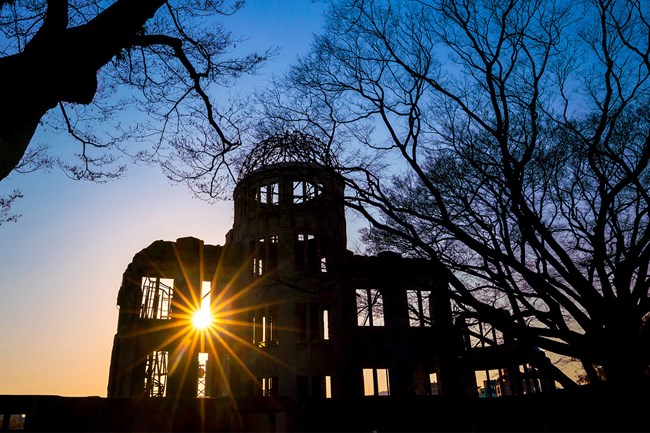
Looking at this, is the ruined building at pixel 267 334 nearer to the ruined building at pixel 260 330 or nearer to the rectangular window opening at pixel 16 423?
the ruined building at pixel 260 330

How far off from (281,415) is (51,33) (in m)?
5.18

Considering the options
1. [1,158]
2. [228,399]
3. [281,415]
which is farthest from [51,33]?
[281,415]

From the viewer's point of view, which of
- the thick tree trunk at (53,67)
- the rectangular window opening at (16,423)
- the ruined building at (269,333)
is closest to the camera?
the thick tree trunk at (53,67)

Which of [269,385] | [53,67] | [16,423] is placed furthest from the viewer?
[16,423]

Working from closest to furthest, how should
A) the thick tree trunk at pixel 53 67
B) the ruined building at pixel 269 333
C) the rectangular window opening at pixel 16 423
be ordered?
the thick tree trunk at pixel 53 67 < the rectangular window opening at pixel 16 423 < the ruined building at pixel 269 333

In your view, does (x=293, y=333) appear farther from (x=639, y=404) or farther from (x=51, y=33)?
(x=51, y=33)

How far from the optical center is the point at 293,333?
71.5 feet

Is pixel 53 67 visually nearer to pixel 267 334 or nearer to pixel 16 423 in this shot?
pixel 267 334

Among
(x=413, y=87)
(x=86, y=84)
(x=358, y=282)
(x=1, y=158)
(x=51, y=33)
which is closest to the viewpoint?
(x=1, y=158)

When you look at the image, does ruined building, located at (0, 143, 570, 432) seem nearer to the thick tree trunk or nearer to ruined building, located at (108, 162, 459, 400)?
ruined building, located at (108, 162, 459, 400)

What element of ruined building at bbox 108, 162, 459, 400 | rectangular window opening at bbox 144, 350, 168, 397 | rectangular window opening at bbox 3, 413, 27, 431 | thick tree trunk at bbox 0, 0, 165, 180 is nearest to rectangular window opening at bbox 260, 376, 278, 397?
ruined building at bbox 108, 162, 459, 400

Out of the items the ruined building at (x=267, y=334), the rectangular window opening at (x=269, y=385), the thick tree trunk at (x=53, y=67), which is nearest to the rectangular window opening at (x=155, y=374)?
the ruined building at (x=267, y=334)

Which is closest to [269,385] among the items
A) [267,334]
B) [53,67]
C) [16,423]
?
[267,334]

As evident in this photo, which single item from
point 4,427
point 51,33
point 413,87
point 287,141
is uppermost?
point 413,87
